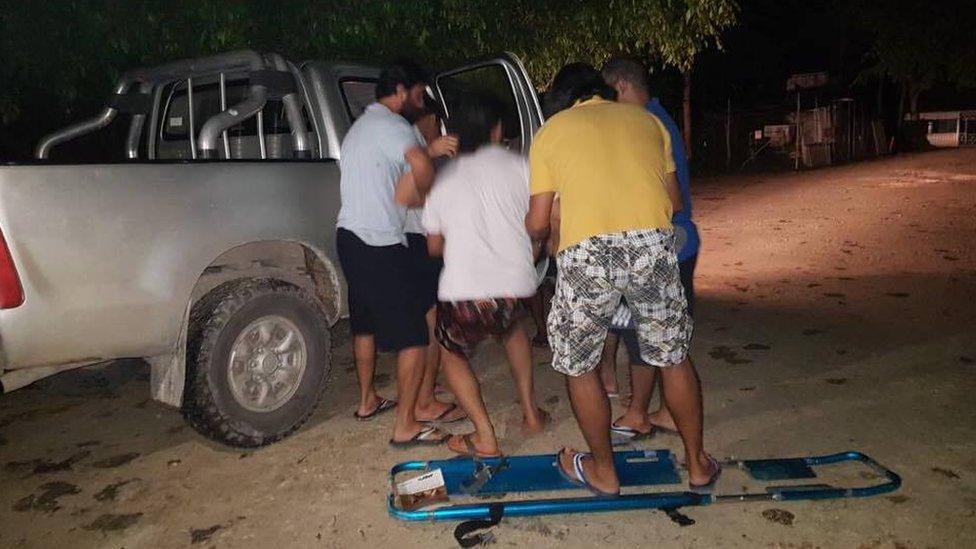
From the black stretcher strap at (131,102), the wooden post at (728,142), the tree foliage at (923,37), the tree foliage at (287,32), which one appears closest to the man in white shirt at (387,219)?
the black stretcher strap at (131,102)

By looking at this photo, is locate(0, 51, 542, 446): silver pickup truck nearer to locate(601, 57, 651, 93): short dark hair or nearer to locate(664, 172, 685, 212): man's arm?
locate(601, 57, 651, 93): short dark hair

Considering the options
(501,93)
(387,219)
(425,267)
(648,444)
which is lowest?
(648,444)

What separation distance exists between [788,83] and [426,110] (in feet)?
124

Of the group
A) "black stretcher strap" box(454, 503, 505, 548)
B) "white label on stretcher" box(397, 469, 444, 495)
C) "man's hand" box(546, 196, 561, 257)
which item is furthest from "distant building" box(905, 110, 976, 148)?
"black stretcher strap" box(454, 503, 505, 548)

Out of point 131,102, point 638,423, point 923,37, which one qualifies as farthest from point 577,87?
point 923,37

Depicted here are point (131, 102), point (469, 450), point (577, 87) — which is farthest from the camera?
point (131, 102)

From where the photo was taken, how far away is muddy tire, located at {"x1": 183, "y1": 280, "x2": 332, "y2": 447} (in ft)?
12.2

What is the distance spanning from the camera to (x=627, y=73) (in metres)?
3.64

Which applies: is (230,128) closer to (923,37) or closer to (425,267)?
(425,267)

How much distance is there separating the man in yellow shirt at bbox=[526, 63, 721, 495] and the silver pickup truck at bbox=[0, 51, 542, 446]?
152 centimetres

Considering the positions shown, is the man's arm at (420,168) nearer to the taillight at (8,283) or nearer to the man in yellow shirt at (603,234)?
the man in yellow shirt at (603,234)

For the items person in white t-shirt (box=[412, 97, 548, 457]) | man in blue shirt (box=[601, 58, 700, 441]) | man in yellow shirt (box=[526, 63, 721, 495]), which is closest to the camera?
man in yellow shirt (box=[526, 63, 721, 495])

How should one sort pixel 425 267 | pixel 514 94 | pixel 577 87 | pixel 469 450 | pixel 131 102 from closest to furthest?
1. pixel 577 87
2. pixel 469 450
3. pixel 425 267
4. pixel 131 102
5. pixel 514 94

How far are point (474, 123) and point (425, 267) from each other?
94cm
